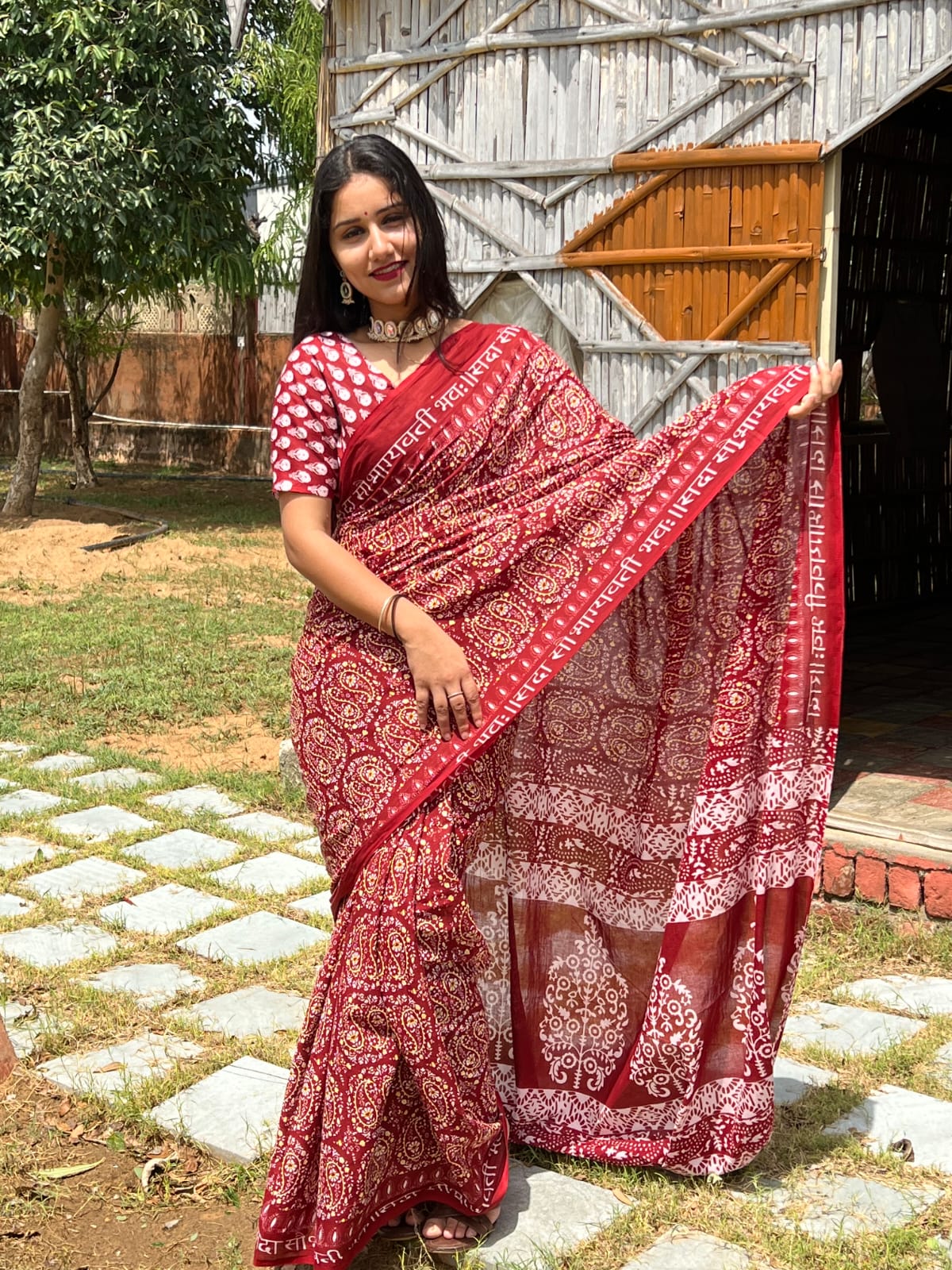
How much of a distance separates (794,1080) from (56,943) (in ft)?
7.34

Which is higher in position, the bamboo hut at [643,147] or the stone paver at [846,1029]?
the bamboo hut at [643,147]

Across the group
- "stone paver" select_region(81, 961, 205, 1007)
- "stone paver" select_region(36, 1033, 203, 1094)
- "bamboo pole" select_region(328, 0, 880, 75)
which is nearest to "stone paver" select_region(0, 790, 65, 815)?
"stone paver" select_region(81, 961, 205, 1007)

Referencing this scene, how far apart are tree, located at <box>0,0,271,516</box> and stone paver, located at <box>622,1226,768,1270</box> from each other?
38.2ft

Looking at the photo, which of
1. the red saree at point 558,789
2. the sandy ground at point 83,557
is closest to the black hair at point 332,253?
the red saree at point 558,789

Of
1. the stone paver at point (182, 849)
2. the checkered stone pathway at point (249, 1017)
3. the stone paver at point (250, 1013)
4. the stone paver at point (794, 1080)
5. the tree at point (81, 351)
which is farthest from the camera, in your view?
the tree at point (81, 351)

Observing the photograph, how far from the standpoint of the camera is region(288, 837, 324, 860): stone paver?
5.16 metres

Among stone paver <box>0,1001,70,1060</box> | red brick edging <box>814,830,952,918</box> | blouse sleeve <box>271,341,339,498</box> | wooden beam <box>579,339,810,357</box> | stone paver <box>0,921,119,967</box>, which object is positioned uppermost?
wooden beam <box>579,339,810,357</box>

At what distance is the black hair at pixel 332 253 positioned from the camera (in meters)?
2.71

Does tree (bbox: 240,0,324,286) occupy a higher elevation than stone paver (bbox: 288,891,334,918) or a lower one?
higher

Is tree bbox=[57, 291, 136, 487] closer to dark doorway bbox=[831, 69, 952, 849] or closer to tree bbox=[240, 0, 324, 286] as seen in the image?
tree bbox=[240, 0, 324, 286]

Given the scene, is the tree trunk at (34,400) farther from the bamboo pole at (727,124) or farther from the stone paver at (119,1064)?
the stone paver at (119,1064)

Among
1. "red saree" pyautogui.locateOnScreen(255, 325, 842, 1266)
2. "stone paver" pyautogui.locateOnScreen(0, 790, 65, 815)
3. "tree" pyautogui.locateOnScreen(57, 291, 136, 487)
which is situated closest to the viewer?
"red saree" pyautogui.locateOnScreen(255, 325, 842, 1266)

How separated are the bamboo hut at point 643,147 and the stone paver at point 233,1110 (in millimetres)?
2885

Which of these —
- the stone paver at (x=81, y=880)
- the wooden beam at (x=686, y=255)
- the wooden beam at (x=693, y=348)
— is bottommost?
the stone paver at (x=81, y=880)
